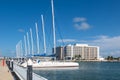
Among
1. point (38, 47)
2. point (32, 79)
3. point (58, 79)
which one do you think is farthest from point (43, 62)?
point (32, 79)

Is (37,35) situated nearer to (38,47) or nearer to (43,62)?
(38,47)

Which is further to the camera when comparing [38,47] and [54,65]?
[38,47]

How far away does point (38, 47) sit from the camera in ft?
304

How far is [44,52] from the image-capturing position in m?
79.9

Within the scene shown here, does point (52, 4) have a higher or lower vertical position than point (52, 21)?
higher

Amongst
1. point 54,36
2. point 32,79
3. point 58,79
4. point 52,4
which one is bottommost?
point 58,79

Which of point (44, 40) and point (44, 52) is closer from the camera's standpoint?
point (44, 52)

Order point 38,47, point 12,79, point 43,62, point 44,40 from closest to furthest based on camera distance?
point 12,79 → point 43,62 → point 44,40 → point 38,47

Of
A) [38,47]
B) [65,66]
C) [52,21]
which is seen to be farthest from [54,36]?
[38,47]

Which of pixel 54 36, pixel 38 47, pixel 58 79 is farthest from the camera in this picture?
pixel 38 47

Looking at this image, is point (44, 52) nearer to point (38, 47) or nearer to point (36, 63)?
point (36, 63)

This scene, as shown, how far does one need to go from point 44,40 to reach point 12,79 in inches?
2467

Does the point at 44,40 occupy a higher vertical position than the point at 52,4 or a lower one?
lower

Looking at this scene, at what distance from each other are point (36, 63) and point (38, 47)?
46.6 ft
